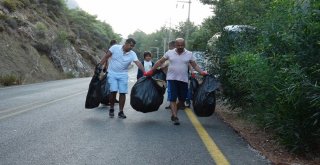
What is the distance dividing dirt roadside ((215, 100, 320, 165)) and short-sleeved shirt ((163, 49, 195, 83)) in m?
1.33

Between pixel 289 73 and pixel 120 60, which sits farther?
pixel 120 60

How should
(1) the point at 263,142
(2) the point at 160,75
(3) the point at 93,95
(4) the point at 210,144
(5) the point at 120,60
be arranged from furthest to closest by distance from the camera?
(2) the point at 160,75 → (3) the point at 93,95 → (5) the point at 120,60 → (1) the point at 263,142 → (4) the point at 210,144

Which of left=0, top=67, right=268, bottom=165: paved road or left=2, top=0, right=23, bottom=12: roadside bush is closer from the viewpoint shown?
left=0, top=67, right=268, bottom=165: paved road

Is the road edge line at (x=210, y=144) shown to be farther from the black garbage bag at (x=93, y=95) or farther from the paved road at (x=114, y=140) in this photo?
the black garbage bag at (x=93, y=95)

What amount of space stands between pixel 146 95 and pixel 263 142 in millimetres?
3042

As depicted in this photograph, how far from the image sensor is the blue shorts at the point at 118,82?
10.2 m

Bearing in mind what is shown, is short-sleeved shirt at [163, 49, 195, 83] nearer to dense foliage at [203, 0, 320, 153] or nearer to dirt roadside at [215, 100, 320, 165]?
dense foliage at [203, 0, 320, 153]

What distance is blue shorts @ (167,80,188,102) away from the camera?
949 cm

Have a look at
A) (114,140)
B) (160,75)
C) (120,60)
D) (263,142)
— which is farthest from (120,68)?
(263,142)

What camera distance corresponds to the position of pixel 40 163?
5.57 m

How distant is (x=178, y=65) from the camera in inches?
371

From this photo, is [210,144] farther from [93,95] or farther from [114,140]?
[93,95]

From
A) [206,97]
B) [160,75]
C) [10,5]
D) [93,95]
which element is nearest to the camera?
[206,97]

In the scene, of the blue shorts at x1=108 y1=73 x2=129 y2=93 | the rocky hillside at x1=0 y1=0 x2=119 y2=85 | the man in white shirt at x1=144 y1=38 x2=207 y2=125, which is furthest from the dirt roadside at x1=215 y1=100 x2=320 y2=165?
the rocky hillside at x1=0 y1=0 x2=119 y2=85
